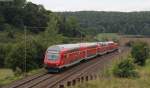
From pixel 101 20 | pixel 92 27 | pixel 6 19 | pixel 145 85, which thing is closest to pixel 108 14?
pixel 101 20

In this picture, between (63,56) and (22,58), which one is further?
(22,58)

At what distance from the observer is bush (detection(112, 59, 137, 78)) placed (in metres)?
43.4

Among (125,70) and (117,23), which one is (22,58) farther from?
(117,23)

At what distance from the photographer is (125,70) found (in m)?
43.7

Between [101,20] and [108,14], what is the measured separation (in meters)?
15.9

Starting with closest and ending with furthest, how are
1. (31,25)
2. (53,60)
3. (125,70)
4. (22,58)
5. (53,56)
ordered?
(125,70)
(53,60)
(53,56)
(22,58)
(31,25)

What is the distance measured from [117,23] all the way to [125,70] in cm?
11226

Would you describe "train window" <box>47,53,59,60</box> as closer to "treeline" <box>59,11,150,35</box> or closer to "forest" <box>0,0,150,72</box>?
"forest" <box>0,0,150,72</box>

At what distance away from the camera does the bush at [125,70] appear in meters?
43.4

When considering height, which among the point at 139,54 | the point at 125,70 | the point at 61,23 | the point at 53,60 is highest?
the point at 61,23

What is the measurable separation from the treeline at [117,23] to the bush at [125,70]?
3825 inches

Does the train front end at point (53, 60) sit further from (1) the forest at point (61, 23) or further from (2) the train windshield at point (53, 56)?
(1) the forest at point (61, 23)

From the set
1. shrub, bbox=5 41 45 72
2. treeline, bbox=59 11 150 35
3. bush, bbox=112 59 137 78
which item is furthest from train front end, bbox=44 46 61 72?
treeline, bbox=59 11 150 35

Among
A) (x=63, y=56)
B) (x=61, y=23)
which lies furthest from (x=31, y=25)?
(x=63, y=56)
